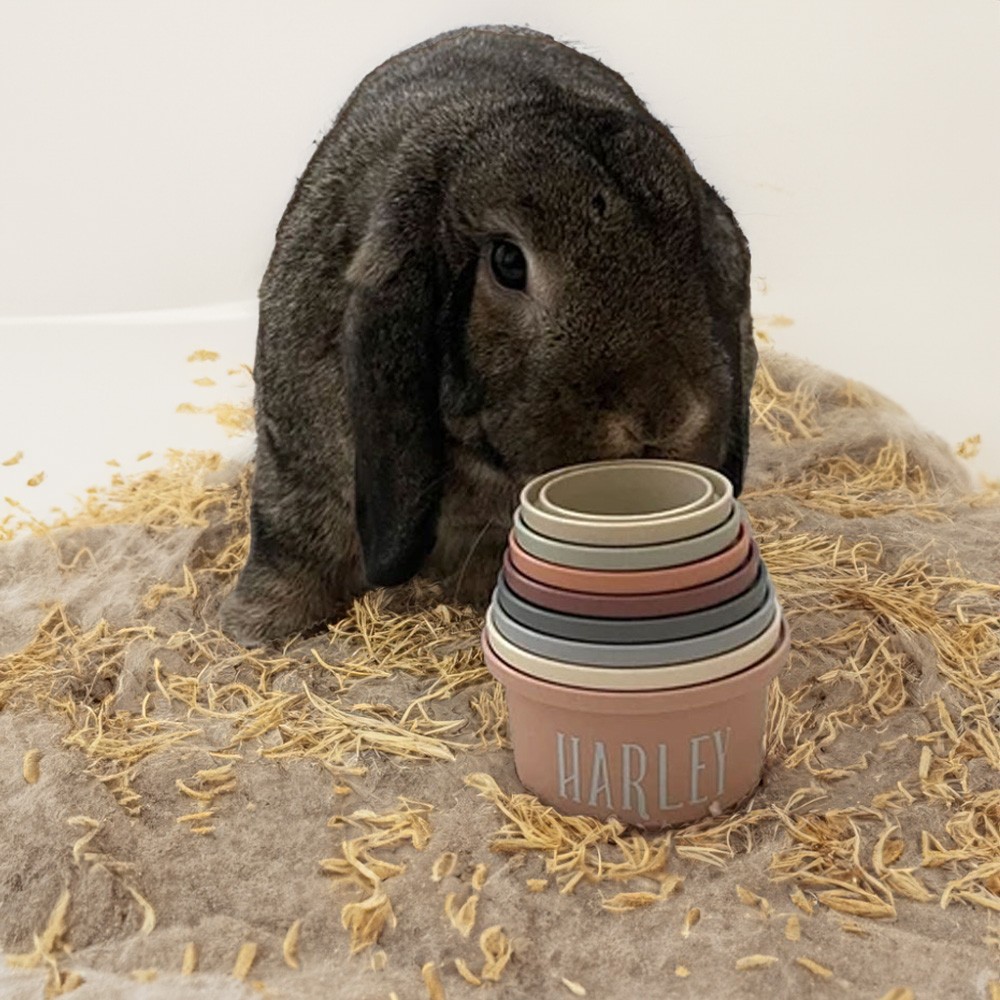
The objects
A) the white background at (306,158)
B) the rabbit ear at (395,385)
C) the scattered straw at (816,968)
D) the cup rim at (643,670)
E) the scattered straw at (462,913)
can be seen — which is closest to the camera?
the scattered straw at (816,968)

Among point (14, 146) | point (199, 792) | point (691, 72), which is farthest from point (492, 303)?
point (14, 146)

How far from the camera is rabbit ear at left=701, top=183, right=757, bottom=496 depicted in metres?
2.55

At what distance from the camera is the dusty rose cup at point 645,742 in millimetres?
2125

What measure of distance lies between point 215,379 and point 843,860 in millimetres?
3100

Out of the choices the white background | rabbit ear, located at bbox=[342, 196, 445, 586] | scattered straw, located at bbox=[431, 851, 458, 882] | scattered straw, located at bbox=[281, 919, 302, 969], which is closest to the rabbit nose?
rabbit ear, located at bbox=[342, 196, 445, 586]

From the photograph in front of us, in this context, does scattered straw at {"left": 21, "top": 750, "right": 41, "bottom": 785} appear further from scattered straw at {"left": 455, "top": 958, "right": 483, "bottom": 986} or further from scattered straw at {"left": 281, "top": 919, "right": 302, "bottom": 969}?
scattered straw at {"left": 455, "top": 958, "right": 483, "bottom": 986}

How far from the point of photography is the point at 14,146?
4141 mm

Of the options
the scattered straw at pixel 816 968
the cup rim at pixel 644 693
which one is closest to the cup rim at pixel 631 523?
the cup rim at pixel 644 693

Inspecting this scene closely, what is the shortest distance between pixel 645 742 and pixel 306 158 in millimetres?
2387

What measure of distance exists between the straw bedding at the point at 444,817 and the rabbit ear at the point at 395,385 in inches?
12.8

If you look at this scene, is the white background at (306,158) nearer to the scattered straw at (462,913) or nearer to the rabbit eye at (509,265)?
the rabbit eye at (509,265)

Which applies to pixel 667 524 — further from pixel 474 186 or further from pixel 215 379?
pixel 215 379

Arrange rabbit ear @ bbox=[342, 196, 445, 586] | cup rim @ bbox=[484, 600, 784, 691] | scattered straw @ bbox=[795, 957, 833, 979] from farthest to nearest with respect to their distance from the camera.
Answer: rabbit ear @ bbox=[342, 196, 445, 586] < cup rim @ bbox=[484, 600, 784, 691] < scattered straw @ bbox=[795, 957, 833, 979]

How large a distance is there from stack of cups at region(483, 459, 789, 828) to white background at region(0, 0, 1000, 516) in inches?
79.1
